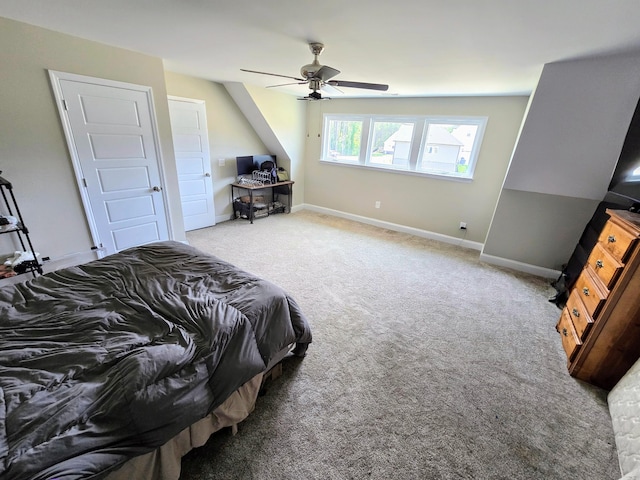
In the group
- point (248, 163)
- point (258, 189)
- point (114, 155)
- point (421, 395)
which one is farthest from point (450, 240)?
point (114, 155)

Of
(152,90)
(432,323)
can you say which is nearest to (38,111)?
(152,90)

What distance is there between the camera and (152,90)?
2.91 metres

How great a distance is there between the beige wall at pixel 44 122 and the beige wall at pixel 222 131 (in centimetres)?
102

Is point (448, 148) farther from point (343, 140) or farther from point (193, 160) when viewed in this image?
point (193, 160)

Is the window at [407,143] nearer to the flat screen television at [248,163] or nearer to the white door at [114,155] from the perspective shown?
the flat screen television at [248,163]

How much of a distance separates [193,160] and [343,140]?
2.72m

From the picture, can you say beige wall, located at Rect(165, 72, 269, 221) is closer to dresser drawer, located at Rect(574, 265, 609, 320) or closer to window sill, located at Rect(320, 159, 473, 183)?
window sill, located at Rect(320, 159, 473, 183)

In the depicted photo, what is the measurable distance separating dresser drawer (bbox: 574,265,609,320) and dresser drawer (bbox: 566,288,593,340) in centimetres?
3

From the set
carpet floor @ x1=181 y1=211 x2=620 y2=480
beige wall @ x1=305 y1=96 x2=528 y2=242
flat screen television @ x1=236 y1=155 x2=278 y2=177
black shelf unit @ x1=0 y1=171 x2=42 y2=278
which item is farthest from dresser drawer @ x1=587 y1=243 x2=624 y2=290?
flat screen television @ x1=236 y1=155 x2=278 y2=177

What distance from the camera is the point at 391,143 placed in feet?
15.0

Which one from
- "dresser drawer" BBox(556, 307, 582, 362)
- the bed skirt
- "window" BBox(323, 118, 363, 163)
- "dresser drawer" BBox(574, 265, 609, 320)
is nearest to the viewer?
the bed skirt

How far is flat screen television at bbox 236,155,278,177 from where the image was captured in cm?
472

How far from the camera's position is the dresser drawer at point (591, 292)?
181 cm

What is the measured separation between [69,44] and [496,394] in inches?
175
